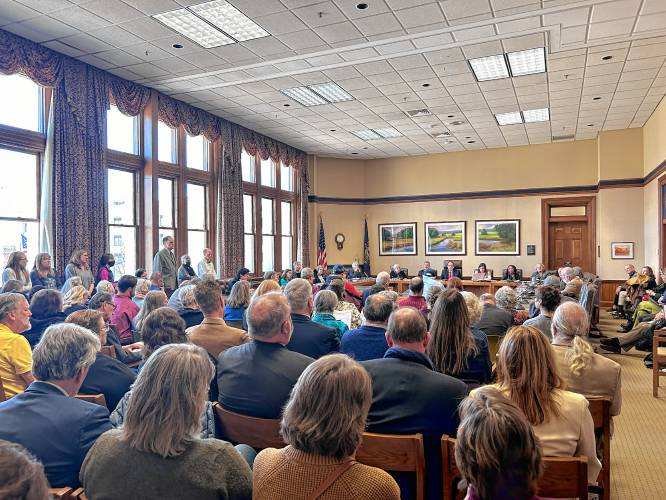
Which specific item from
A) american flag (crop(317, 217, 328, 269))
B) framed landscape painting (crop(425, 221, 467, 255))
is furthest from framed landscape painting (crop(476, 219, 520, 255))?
american flag (crop(317, 217, 328, 269))

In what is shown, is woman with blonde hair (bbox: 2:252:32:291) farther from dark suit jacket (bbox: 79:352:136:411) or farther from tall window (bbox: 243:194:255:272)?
tall window (bbox: 243:194:255:272)

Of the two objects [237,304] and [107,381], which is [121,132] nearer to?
[237,304]

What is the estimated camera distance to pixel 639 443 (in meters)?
4.19

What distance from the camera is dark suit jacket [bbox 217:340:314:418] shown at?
2.38 m

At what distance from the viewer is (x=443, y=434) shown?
2.13 metres

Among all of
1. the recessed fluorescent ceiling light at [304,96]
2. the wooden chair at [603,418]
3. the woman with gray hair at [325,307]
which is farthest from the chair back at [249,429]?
the recessed fluorescent ceiling light at [304,96]

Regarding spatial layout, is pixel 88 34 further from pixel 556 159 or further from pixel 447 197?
pixel 556 159

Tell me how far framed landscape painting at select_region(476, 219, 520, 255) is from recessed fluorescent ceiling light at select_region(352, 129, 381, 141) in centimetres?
443

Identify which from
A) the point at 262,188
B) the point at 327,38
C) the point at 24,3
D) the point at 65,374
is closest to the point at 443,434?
the point at 65,374

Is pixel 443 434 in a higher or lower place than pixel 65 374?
lower

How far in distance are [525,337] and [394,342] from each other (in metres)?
0.69

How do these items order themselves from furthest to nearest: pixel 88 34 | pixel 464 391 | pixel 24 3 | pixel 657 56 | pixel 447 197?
pixel 447 197, pixel 657 56, pixel 88 34, pixel 24 3, pixel 464 391

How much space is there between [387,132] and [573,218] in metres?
6.09

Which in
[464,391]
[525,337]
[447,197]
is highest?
[447,197]
